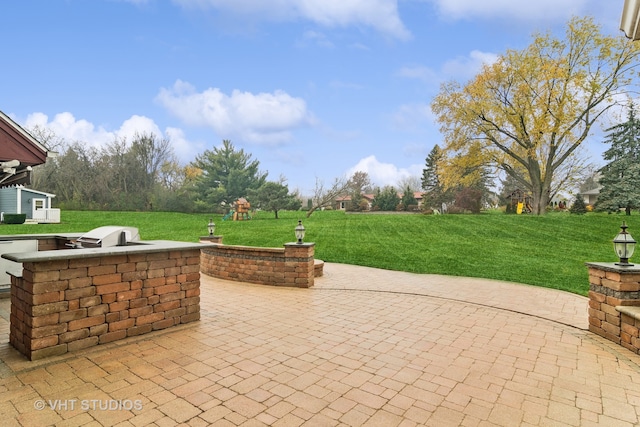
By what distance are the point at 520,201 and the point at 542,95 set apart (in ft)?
40.8

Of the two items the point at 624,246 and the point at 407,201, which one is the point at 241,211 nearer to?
the point at 407,201

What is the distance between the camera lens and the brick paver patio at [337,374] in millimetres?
2156

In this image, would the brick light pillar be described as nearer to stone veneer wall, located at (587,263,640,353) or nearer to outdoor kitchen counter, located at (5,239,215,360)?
outdoor kitchen counter, located at (5,239,215,360)

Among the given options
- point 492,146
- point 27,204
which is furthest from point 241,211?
point 492,146

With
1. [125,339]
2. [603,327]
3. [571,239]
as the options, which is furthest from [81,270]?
[571,239]

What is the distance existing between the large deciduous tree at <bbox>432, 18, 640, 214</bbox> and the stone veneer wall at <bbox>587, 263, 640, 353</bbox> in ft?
55.2

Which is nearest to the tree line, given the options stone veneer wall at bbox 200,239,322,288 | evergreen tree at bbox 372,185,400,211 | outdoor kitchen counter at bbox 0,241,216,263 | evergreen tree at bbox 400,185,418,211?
evergreen tree at bbox 400,185,418,211

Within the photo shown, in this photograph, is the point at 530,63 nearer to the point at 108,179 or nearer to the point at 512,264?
the point at 512,264

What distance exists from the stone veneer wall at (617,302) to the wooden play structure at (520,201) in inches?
981

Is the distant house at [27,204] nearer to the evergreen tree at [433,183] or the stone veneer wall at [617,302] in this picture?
the evergreen tree at [433,183]

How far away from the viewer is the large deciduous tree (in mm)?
17297

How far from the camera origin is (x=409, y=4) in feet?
29.6

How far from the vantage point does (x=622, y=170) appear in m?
21.0

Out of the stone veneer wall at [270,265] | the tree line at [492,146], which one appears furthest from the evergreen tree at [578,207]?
the stone veneer wall at [270,265]
